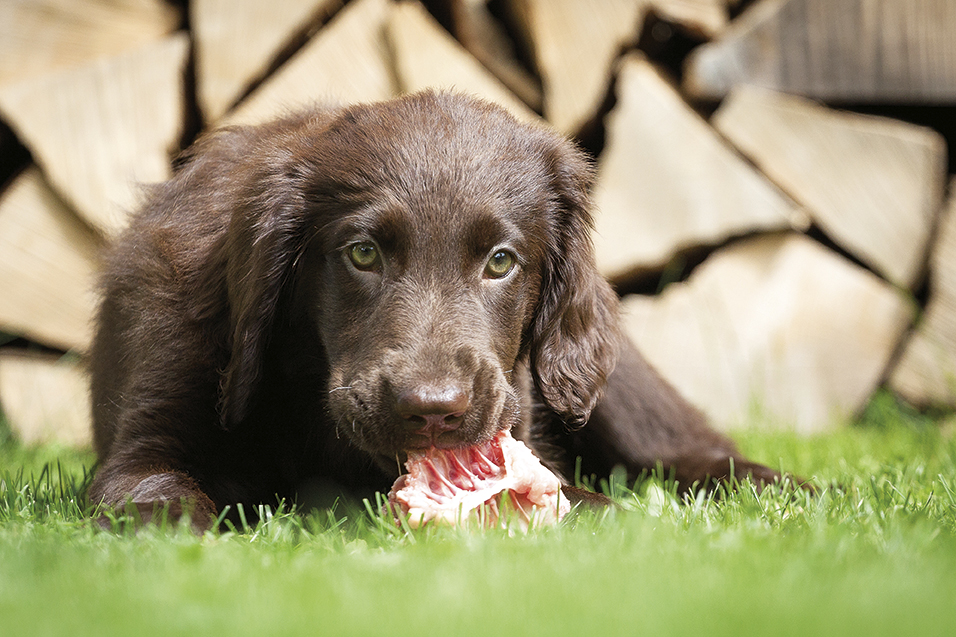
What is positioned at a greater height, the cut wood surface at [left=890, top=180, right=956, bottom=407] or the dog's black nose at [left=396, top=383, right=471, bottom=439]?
the dog's black nose at [left=396, top=383, right=471, bottom=439]

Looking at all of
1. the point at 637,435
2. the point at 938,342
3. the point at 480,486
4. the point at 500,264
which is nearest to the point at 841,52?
the point at 938,342

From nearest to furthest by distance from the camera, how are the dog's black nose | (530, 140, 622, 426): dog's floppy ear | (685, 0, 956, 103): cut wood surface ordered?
the dog's black nose
(530, 140, 622, 426): dog's floppy ear
(685, 0, 956, 103): cut wood surface

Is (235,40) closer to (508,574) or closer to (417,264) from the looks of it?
(417,264)

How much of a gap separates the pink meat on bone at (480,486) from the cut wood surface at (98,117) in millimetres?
2332

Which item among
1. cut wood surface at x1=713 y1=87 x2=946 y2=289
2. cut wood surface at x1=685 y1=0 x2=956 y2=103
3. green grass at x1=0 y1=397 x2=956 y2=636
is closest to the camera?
green grass at x1=0 y1=397 x2=956 y2=636

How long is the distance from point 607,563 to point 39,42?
11.4ft

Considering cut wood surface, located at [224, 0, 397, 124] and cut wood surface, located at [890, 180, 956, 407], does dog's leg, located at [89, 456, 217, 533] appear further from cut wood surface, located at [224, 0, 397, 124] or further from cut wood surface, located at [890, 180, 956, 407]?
cut wood surface, located at [890, 180, 956, 407]

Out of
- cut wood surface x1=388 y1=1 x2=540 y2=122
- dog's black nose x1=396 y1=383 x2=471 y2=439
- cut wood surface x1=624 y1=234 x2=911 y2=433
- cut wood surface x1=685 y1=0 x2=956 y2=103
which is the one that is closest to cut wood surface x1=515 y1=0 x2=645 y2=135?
cut wood surface x1=388 y1=1 x2=540 y2=122

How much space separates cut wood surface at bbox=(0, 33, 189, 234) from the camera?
3.94 m

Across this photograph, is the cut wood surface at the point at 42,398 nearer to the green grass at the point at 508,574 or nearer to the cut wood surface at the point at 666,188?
the green grass at the point at 508,574

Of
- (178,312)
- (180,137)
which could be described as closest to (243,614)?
(178,312)

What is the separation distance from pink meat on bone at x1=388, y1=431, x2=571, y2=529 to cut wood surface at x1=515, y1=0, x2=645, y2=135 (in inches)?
91.7

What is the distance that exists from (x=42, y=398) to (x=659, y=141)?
2925mm

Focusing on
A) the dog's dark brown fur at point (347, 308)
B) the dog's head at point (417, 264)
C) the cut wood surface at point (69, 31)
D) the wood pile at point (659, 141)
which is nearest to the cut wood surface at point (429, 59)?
the wood pile at point (659, 141)
